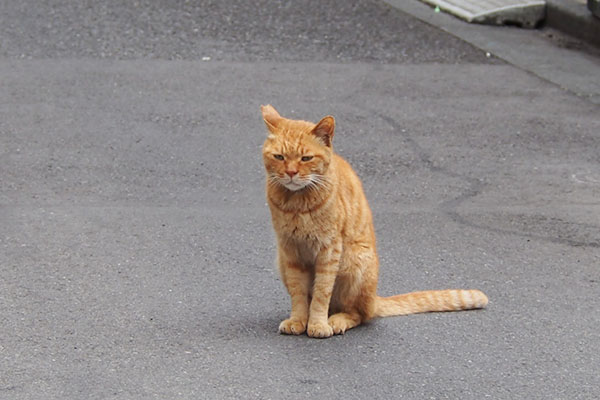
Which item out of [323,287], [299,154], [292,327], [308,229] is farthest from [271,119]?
[292,327]

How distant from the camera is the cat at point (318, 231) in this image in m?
4.44

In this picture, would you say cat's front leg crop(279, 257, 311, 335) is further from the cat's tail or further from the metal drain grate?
the metal drain grate

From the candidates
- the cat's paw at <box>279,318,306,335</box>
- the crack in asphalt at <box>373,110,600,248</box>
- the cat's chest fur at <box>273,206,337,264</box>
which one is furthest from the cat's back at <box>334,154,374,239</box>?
the crack in asphalt at <box>373,110,600,248</box>

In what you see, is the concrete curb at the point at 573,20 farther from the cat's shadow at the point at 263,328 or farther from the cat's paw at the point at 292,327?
the cat's paw at the point at 292,327

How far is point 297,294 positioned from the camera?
183 inches

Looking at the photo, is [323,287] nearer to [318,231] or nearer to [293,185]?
[318,231]

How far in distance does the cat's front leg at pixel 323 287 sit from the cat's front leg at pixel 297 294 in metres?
0.08

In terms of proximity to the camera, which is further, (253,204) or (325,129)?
(253,204)

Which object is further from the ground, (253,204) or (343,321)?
(343,321)

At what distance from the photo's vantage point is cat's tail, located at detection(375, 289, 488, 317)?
4.92 metres

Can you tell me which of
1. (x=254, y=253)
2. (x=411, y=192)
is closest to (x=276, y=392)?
(x=254, y=253)

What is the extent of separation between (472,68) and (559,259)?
438cm

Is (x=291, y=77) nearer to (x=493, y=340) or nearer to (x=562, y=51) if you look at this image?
(x=562, y=51)

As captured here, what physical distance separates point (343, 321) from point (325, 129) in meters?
0.99
